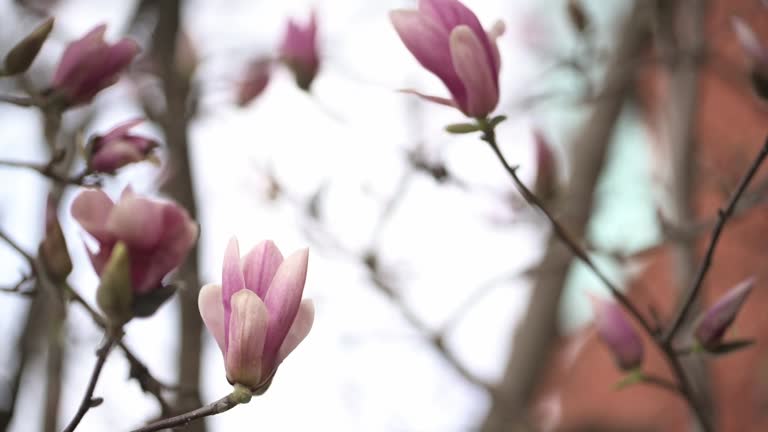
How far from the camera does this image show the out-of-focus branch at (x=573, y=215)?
1272mm

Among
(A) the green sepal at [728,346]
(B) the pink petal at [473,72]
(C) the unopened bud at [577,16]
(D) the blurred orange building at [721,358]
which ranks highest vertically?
(B) the pink petal at [473,72]

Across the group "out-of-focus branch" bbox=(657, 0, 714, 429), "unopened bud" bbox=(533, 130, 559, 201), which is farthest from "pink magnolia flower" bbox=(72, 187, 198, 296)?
"out-of-focus branch" bbox=(657, 0, 714, 429)


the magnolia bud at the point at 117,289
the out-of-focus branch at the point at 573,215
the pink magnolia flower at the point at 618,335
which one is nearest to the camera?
the magnolia bud at the point at 117,289

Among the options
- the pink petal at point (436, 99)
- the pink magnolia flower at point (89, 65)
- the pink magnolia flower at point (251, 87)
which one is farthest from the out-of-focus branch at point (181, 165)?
the pink petal at point (436, 99)

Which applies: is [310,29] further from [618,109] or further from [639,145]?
[639,145]

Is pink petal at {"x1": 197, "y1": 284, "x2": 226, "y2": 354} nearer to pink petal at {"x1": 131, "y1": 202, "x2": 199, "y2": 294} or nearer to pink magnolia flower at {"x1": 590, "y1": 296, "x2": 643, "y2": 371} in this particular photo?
pink petal at {"x1": 131, "y1": 202, "x2": 199, "y2": 294}

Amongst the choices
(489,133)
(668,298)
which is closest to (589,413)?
(668,298)

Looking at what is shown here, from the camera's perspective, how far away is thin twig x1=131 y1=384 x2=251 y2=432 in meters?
0.34

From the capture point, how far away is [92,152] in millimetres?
471

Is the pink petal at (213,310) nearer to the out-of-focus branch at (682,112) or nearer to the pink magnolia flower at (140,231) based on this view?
the pink magnolia flower at (140,231)

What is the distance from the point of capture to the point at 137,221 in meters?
0.33

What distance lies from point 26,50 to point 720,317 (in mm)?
472

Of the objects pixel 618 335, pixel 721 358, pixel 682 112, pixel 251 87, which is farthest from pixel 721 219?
pixel 721 358

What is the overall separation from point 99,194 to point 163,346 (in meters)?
0.79
